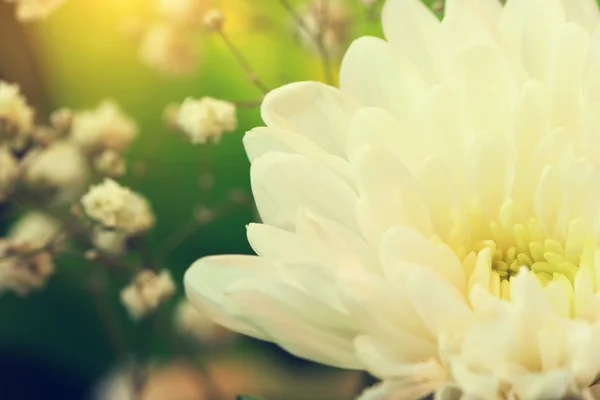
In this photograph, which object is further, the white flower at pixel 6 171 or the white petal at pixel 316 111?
the white flower at pixel 6 171

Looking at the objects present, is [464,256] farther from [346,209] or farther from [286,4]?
[286,4]

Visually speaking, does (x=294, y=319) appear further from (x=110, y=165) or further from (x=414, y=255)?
(x=110, y=165)

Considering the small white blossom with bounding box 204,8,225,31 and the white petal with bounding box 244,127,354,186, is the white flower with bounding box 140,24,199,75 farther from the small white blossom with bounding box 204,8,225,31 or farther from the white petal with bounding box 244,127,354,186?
the white petal with bounding box 244,127,354,186

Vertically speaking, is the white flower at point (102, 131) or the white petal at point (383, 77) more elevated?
the white flower at point (102, 131)

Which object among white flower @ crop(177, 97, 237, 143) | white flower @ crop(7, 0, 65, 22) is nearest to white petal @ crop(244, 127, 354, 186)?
white flower @ crop(177, 97, 237, 143)

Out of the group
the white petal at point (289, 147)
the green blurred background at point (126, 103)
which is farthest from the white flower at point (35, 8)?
the white petal at point (289, 147)

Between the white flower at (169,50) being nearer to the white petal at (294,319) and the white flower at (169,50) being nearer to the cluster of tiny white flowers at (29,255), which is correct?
the cluster of tiny white flowers at (29,255)
